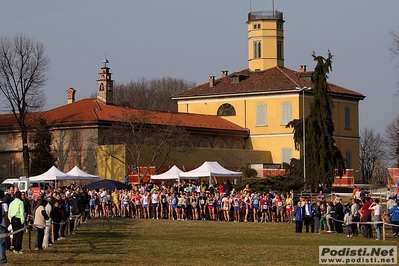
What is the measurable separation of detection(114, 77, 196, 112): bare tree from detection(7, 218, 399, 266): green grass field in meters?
93.9

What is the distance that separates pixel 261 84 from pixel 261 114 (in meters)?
3.09

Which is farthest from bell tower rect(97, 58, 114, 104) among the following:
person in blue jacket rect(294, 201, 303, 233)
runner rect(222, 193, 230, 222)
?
person in blue jacket rect(294, 201, 303, 233)

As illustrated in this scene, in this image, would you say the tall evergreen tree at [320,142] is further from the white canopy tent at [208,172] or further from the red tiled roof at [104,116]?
the red tiled roof at [104,116]

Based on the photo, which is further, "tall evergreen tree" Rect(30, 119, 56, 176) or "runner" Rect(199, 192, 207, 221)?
"tall evergreen tree" Rect(30, 119, 56, 176)

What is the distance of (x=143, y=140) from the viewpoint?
71.7 meters

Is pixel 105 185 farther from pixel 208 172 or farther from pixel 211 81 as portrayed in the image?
pixel 211 81

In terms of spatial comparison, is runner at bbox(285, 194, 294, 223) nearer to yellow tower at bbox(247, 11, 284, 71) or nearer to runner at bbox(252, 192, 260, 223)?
runner at bbox(252, 192, 260, 223)

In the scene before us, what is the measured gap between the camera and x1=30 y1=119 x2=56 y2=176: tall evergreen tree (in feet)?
239

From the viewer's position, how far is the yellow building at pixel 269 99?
87.9m

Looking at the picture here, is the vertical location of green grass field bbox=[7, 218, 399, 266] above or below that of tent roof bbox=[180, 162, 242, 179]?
below

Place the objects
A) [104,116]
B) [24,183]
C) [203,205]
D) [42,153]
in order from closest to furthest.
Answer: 1. [203,205]
2. [24,183]
3. [42,153]
4. [104,116]

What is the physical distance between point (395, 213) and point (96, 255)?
Result: 13.9m

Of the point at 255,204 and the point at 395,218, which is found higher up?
the point at 255,204

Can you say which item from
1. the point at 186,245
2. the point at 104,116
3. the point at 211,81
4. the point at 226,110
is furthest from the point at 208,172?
the point at 211,81
